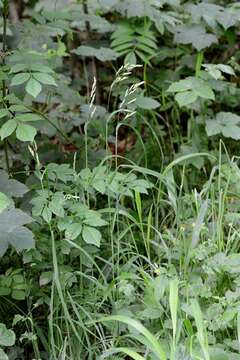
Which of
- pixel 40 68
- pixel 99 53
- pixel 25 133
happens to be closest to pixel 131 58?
pixel 99 53

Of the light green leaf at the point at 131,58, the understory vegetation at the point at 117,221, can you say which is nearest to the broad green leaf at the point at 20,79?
the understory vegetation at the point at 117,221

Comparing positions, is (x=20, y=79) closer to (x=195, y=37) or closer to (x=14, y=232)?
(x=14, y=232)

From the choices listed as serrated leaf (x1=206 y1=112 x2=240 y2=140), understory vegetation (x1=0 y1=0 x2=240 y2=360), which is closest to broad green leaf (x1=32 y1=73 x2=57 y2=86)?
understory vegetation (x1=0 y1=0 x2=240 y2=360)

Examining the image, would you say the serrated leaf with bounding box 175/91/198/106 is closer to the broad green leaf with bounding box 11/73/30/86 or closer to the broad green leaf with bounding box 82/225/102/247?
the broad green leaf with bounding box 11/73/30/86

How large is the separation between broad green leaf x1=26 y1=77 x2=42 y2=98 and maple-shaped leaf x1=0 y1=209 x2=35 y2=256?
406 mm

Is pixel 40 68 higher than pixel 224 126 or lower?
higher

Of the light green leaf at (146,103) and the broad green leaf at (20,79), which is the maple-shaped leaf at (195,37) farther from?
the broad green leaf at (20,79)

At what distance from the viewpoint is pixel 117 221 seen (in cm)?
244

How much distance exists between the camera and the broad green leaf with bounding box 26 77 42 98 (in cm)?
212

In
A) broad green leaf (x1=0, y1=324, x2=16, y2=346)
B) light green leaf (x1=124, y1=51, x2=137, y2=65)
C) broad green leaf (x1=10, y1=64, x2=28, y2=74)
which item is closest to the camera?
broad green leaf (x1=0, y1=324, x2=16, y2=346)

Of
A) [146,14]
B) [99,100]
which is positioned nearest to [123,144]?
[99,100]

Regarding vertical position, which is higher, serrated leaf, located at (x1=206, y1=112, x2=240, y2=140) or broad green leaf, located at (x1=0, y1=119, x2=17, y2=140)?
broad green leaf, located at (x1=0, y1=119, x2=17, y2=140)

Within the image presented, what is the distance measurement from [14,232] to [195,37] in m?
1.46

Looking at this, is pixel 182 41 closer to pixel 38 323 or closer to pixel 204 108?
pixel 204 108
